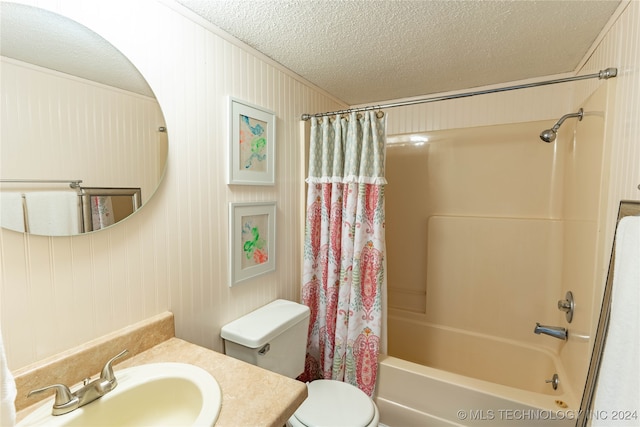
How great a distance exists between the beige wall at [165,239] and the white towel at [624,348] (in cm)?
137

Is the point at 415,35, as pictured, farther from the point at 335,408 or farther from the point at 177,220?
the point at 335,408

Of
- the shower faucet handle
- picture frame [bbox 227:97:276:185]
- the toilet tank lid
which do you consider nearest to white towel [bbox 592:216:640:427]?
the shower faucet handle

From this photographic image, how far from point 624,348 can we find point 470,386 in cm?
87

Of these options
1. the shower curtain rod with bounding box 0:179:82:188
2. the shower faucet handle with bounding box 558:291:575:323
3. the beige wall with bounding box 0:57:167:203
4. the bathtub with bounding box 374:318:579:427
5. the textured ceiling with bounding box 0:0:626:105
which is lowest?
the bathtub with bounding box 374:318:579:427

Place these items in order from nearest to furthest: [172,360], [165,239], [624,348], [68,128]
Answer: [624,348], [68,128], [172,360], [165,239]

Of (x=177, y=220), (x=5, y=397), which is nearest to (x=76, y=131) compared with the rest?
(x=177, y=220)

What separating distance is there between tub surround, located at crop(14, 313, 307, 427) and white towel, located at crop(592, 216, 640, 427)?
799 mm

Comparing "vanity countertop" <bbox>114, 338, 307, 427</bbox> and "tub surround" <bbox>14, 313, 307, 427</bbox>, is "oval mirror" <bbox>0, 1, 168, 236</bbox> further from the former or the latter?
"vanity countertop" <bbox>114, 338, 307, 427</bbox>

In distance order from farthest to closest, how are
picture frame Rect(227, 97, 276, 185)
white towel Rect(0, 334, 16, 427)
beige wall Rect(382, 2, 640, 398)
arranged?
picture frame Rect(227, 97, 276, 185) < beige wall Rect(382, 2, 640, 398) < white towel Rect(0, 334, 16, 427)

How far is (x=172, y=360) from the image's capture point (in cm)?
97

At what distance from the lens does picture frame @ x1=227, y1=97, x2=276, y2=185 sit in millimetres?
1378

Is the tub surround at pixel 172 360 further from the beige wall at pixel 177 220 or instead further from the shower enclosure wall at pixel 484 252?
the shower enclosure wall at pixel 484 252

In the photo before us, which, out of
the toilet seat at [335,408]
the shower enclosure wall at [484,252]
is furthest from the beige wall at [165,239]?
the shower enclosure wall at [484,252]

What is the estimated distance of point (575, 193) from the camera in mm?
1646
